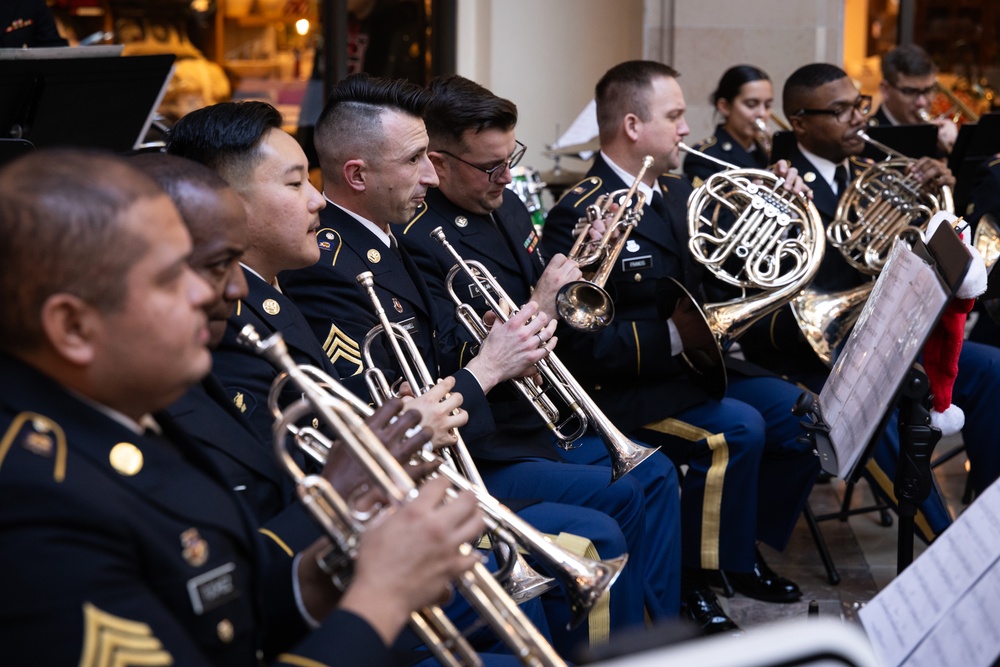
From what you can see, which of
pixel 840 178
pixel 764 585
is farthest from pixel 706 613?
pixel 840 178

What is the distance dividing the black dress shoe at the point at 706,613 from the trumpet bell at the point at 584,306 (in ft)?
2.83

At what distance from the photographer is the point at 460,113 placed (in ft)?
11.2

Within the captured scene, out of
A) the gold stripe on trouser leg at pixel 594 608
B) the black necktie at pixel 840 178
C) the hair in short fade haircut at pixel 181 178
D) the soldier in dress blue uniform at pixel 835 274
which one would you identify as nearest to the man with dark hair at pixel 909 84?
the soldier in dress blue uniform at pixel 835 274

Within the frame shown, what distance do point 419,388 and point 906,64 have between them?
4598mm

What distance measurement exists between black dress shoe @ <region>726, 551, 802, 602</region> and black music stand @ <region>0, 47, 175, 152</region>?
7.70ft

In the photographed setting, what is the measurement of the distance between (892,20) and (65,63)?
6.02 m

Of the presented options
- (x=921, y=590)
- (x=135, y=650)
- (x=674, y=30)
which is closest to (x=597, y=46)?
(x=674, y=30)

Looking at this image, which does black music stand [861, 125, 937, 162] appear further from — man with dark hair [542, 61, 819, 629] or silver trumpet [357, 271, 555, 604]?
silver trumpet [357, 271, 555, 604]

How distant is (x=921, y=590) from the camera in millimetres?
1650

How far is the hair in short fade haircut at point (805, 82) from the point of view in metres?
4.69

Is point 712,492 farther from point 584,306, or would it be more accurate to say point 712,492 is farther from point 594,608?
point 594,608

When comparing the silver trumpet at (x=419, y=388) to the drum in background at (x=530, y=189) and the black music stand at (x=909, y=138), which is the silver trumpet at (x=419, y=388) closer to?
the drum in background at (x=530, y=189)

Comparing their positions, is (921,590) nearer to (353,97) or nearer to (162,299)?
(162,299)

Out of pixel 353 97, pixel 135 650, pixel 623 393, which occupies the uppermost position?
pixel 353 97
